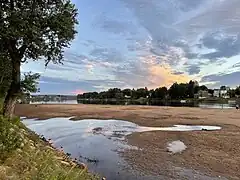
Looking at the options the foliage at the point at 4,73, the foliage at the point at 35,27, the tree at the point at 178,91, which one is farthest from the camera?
the tree at the point at 178,91

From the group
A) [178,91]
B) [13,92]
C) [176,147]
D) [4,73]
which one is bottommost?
[176,147]

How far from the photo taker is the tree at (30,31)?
13.4m

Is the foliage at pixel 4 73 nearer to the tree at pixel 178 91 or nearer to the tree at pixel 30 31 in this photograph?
the tree at pixel 30 31

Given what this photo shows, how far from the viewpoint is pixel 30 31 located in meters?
13.5

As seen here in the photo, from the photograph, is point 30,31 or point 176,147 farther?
point 176,147

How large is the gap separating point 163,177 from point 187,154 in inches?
218

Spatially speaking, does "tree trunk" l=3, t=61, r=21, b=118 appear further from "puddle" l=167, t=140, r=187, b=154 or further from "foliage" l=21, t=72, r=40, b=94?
"puddle" l=167, t=140, r=187, b=154

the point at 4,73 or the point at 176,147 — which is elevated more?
the point at 4,73

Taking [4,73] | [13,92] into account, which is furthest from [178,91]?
[13,92]

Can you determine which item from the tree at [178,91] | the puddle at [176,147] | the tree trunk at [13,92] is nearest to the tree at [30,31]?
the tree trunk at [13,92]

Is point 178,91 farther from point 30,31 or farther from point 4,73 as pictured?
point 30,31

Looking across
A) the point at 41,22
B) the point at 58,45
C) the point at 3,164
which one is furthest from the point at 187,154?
the point at 3,164

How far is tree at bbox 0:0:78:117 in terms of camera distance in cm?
1343

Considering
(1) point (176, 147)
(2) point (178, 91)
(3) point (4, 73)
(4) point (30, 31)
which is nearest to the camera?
(4) point (30, 31)
